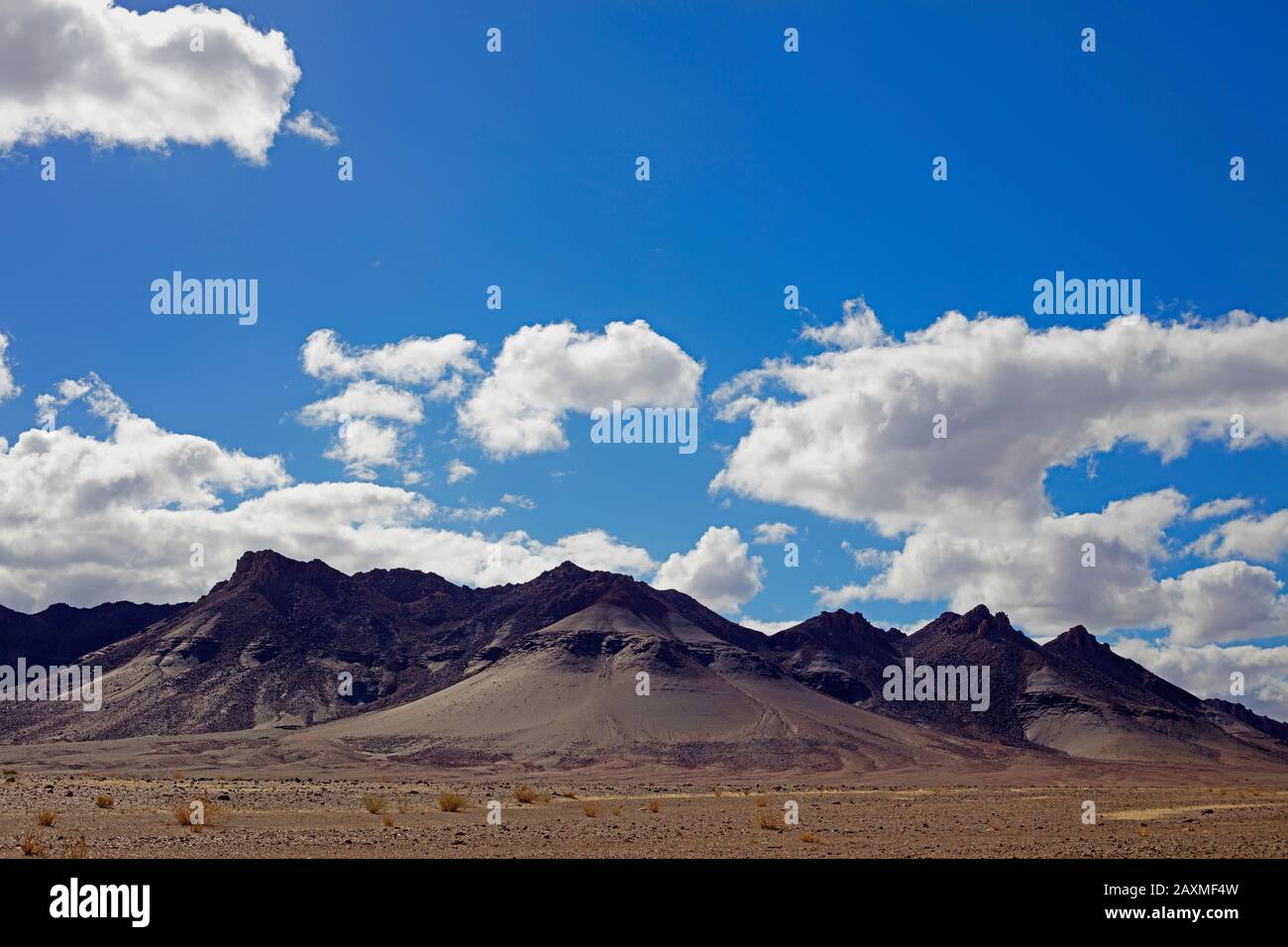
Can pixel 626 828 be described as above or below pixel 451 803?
above

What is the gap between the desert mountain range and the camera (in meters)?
128

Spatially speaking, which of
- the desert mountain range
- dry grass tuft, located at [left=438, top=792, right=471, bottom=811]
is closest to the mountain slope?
the desert mountain range

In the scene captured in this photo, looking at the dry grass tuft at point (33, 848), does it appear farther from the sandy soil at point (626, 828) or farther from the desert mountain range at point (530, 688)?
the desert mountain range at point (530, 688)

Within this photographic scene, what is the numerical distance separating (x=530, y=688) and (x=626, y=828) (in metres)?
118

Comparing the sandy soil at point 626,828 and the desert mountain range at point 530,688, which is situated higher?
the sandy soil at point 626,828

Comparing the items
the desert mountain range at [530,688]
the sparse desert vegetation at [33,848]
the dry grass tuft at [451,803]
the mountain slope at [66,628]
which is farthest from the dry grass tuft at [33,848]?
the mountain slope at [66,628]

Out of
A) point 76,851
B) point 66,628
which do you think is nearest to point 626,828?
point 76,851

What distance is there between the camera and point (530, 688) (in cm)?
14488

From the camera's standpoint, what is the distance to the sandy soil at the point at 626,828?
2302 centimetres

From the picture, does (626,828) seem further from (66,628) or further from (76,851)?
(66,628)

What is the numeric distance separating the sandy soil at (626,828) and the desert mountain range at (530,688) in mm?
76262

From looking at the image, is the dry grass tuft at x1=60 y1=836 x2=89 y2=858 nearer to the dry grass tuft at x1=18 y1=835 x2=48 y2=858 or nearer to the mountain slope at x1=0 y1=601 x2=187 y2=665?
the dry grass tuft at x1=18 y1=835 x2=48 y2=858

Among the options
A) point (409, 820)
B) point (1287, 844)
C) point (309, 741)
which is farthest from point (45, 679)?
point (1287, 844)
